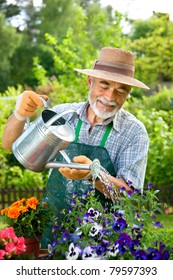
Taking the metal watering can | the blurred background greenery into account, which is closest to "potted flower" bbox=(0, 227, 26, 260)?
the metal watering can

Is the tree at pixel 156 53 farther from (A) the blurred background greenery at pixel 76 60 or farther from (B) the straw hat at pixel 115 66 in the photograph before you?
(B) the straw hat at pixel 115 66

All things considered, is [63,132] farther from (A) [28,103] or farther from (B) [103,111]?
(B) [103,111]

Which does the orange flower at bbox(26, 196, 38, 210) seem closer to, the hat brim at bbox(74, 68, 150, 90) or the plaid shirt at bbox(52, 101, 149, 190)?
the plaid shirt at bbox(52, 101, 149, 190)

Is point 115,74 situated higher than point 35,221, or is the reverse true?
point 115,74

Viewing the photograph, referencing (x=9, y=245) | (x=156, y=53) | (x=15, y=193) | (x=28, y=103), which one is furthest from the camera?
(x=156, y=53)

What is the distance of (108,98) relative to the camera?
8.04 ft

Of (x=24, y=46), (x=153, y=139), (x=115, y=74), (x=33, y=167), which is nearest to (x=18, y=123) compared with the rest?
(x=33, y=167)

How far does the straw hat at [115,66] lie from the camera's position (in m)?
2.52

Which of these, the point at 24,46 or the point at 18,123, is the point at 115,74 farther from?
the point at 24,46

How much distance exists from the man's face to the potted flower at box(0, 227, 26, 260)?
2.83ft

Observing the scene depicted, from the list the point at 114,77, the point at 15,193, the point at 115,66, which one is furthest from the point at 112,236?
the point at 15,193

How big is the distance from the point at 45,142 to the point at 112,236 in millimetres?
413

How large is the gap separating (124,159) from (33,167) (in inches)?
20.4

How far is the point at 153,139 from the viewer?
6871 mm
